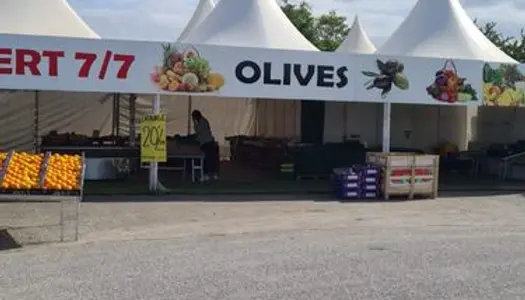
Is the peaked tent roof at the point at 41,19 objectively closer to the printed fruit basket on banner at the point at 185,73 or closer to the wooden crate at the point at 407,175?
the printed fruit basket on banner at the point at 185,73

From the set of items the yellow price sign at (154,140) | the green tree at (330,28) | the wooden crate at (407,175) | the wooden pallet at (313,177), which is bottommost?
the wooden pallet at (313,177)

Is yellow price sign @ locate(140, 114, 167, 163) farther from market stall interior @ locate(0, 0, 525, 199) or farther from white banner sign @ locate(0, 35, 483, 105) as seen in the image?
market stall interior @ locate(0, 0, 525, 199)

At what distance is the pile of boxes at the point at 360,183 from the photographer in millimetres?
15852

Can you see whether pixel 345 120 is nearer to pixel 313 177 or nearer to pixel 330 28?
pixel 313 177

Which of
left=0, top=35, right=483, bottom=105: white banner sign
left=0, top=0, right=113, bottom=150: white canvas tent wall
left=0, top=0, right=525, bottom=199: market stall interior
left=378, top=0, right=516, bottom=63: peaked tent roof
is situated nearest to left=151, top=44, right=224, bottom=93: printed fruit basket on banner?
left=0, top=35, right=483, bottom=105: white banner sign

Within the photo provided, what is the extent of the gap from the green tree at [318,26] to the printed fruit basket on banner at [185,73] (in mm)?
39220

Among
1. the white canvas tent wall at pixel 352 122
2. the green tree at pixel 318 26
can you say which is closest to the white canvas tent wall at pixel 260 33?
the white canvas tent wall at pixel 352 122

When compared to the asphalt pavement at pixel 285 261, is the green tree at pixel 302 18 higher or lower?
higher

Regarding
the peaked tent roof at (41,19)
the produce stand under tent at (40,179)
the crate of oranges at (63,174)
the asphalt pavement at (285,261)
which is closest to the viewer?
the asphalt pavement at (285,261)

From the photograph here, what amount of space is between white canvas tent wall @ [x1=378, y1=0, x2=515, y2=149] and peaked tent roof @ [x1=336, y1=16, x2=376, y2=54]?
708 centimetres

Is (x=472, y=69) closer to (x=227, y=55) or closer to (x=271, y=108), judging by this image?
(x=227, y=55)

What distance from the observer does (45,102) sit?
23891 millimetres

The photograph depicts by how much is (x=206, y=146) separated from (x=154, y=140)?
10.2 ft

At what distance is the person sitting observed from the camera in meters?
18.4
